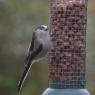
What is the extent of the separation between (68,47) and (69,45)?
0.9 inches

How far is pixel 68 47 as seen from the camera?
249 inches

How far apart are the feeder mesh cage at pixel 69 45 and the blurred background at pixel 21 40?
8.18ft

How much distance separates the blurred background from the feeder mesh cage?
2.49 metres

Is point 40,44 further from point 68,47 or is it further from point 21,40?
point 21,40

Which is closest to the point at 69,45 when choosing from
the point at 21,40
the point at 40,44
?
the point at 40,44

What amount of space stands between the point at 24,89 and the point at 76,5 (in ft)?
9.78

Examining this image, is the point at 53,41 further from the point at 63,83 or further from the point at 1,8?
the point at 1,8

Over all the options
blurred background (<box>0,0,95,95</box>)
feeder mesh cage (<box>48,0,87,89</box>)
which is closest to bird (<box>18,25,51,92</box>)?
feeder mesh cage (<box>48,0,87,89</box>)

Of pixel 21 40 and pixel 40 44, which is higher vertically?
pixel 40 44

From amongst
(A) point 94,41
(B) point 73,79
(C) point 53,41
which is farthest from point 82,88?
(A) point 94,41

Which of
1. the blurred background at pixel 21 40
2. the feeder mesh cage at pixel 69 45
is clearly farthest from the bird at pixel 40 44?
the blurred background at pixel 21 40

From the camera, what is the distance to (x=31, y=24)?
907 cm

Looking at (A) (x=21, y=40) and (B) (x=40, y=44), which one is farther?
(A) (x=21, y=40)

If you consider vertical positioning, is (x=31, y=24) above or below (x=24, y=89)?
above
